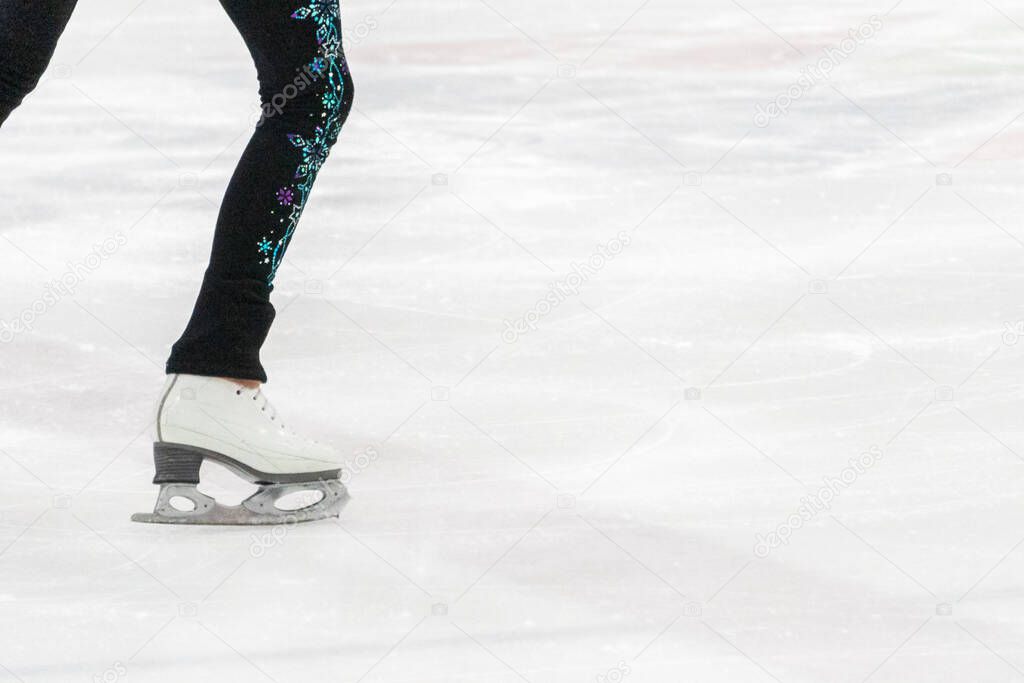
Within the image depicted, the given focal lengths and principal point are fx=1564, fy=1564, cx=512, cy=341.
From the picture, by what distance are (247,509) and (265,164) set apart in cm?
38

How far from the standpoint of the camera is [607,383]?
89.0 inches

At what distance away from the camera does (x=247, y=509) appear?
173 centimetres

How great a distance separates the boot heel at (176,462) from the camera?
1.71 metres

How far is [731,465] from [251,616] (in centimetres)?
70

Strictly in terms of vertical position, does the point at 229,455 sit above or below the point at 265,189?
below

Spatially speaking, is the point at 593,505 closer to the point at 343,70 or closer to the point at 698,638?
the point at 698,638

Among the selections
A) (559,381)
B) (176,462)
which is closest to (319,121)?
(176,462)

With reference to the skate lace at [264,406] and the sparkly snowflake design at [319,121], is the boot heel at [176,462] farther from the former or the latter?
the sparkly snowflake design at [319,121]

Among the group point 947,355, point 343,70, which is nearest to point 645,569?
point 343,70

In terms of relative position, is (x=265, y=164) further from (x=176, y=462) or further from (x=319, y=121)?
(x=176, y=462)

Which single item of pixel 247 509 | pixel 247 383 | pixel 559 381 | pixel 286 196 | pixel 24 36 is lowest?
pixel 559 381

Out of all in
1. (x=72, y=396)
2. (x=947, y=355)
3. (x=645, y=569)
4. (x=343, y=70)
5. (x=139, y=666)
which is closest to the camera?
(x=139, y=666)

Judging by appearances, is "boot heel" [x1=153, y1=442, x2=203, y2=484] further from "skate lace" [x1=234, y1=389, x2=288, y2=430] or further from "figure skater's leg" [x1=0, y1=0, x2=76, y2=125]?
"figure skater's leg" [x1=0, y1=0, x2=76, y2=125]

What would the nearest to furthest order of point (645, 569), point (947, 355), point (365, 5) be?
point (645, 569) → point (947, 355) → point (365, 5)
